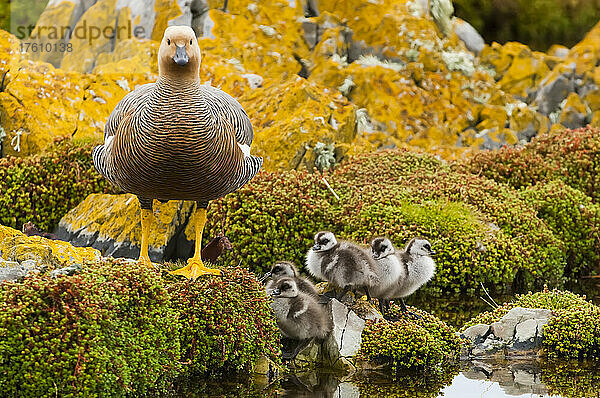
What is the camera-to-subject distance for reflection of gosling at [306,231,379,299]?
7711 mm

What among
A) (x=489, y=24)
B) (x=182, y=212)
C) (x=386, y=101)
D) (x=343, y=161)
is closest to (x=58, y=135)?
(x=182, y=212)

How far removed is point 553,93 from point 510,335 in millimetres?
12252

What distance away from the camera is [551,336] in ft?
25.0

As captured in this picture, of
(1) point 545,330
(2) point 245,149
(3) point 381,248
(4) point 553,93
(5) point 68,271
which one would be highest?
(2) point 245,149

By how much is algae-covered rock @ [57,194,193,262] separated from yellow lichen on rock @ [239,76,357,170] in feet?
6.93

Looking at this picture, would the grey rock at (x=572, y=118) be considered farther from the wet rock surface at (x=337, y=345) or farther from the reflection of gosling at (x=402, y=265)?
the wet rock surface at (x=337, y=345)

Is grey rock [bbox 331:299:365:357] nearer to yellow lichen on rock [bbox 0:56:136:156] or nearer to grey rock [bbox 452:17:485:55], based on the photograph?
yellow lichen on rock [bbox 0:56:136:156]

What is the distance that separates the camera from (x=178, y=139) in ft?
21.5

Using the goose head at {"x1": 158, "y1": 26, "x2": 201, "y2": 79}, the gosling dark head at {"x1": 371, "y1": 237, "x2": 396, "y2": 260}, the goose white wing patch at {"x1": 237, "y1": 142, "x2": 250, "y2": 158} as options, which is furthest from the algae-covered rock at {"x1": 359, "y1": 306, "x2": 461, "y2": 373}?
the goose head at {"x1": 158, "y1": 26, "x2": 201, "y2": 79}

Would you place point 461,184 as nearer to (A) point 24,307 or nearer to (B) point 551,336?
(B) point 551,336

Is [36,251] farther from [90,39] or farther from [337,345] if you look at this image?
[90,39]

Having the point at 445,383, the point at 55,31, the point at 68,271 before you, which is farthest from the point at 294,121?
the point at 55,31

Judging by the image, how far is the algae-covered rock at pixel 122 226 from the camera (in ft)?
32.8

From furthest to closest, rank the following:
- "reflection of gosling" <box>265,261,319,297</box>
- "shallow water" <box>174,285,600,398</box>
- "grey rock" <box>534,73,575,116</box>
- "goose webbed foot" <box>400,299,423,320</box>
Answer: "grey rock" <box>534,73,575,116</box>
"goose webbed foot" <box>400,299,423,320</box>
"reflection of gosling" <box>265,261,319,297</box>
"shallow water" <box>174,285,600,398</box>
